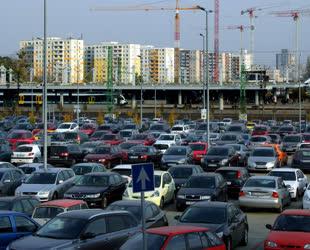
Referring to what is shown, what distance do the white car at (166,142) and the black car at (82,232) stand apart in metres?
31.2

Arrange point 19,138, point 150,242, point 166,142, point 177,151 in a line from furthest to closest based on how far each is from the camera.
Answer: point 19,138
point 166,142
point 177,151
point 150,242

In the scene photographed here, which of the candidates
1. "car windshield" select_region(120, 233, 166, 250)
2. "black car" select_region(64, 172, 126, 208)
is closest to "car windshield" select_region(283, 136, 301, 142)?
"black car" select_region(64, 172, 126, 208)

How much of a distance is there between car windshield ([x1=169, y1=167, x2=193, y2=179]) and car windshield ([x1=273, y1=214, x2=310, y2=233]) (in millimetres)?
12377

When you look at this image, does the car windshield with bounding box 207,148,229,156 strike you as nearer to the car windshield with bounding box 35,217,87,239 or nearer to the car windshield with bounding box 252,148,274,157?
the car windshield with bounding box 252,148,274,157

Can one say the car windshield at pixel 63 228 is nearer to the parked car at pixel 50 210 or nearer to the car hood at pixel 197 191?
the parked car at pixel 50 210

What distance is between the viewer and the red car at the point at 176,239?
12.2m

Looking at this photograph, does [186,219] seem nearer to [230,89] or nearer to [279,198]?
[279,198]

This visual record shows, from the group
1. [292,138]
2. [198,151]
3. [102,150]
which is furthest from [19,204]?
[292,138]

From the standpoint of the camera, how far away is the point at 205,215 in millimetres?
16750

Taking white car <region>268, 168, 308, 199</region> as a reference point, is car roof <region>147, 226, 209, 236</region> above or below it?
above

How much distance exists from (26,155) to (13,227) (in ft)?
83.3

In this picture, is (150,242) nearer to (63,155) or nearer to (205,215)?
(205,215)

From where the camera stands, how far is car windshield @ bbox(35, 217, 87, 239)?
1362 centimetres

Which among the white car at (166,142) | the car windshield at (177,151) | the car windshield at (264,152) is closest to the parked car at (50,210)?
the car windshield at (177,151)
